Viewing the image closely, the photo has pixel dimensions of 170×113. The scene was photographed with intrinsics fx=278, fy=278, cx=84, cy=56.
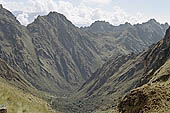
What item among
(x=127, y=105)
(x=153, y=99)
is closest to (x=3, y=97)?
(x=153, y=99)

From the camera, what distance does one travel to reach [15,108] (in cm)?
1409

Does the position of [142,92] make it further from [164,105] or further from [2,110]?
[2,110]

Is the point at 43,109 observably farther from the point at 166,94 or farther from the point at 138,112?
the point at 166,94

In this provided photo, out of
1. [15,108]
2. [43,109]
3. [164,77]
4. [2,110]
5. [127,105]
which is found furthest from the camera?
[164,77]

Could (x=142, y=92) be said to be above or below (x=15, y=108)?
below

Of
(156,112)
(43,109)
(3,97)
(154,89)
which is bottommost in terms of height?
(156,112)

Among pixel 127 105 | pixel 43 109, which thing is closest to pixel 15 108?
pixel 43 109

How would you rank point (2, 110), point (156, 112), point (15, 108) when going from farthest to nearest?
point (156, 112)
point (15, 108)
point (2, 110)

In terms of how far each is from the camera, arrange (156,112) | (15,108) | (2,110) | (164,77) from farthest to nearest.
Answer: (164,77) → (156,112) → (15,108) → (2,110)

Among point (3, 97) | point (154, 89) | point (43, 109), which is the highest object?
point (3, 97)

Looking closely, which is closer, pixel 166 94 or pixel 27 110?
pixel 27 110

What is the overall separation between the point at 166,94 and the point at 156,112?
3.37 m

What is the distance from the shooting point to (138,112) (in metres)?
23.1

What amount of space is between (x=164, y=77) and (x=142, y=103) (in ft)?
66.7
